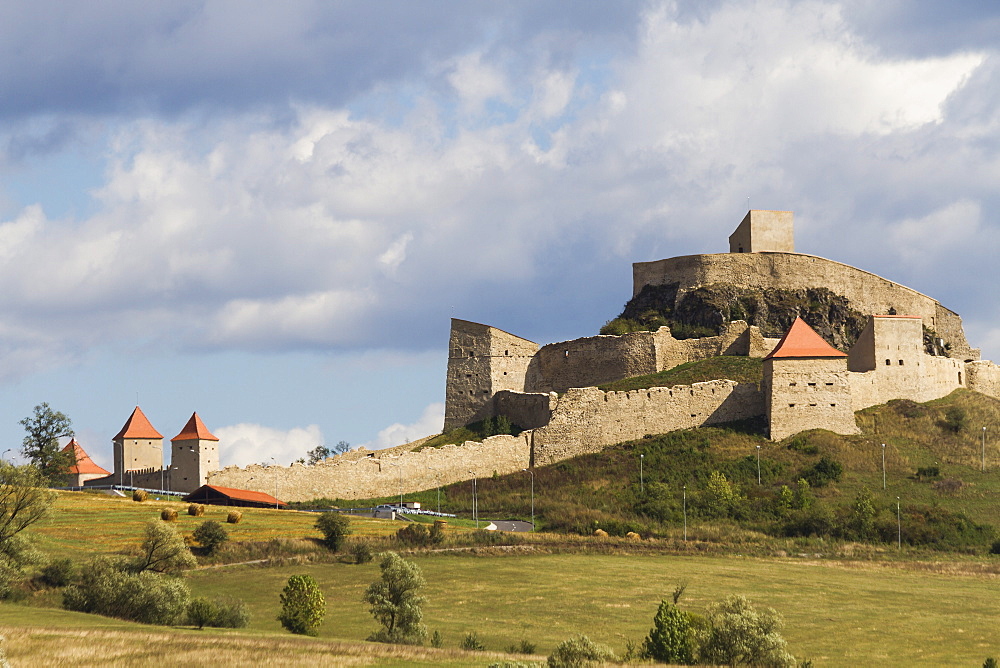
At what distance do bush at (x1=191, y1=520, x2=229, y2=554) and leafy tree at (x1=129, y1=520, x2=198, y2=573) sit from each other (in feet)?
11.2

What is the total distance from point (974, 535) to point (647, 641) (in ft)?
78.2

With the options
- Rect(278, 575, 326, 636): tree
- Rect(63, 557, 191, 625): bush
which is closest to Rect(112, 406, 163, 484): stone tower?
Rect(63, 557, 191, 625): bush

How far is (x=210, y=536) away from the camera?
154 feet

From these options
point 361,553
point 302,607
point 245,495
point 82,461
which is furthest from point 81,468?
point 302,607

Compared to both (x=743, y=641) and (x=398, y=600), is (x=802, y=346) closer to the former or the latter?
(x=398, y=600)

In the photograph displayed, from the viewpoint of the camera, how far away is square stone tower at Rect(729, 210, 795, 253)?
78562 mm

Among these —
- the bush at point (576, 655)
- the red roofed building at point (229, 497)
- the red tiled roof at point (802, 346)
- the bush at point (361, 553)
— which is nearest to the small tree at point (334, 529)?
the bush at point (361, 553)

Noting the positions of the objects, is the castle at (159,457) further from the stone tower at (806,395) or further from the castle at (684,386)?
the stone tower at (806,395)

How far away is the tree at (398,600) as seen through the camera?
35781 millimetres

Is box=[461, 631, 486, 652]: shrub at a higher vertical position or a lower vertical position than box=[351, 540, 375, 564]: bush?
lower

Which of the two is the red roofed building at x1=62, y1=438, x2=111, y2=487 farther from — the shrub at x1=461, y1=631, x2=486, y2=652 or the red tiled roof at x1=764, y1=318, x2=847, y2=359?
the shrub at x1=461, y1=631, x2=486, y2=652

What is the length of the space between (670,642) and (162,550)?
61.8 ft

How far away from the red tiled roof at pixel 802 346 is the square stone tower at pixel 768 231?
15.5m

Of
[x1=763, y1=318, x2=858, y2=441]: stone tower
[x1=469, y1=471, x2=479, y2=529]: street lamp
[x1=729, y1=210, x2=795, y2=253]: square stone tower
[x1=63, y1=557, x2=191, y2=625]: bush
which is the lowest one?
[x1=63, y1=557, x2=191, y2=625]: bush
